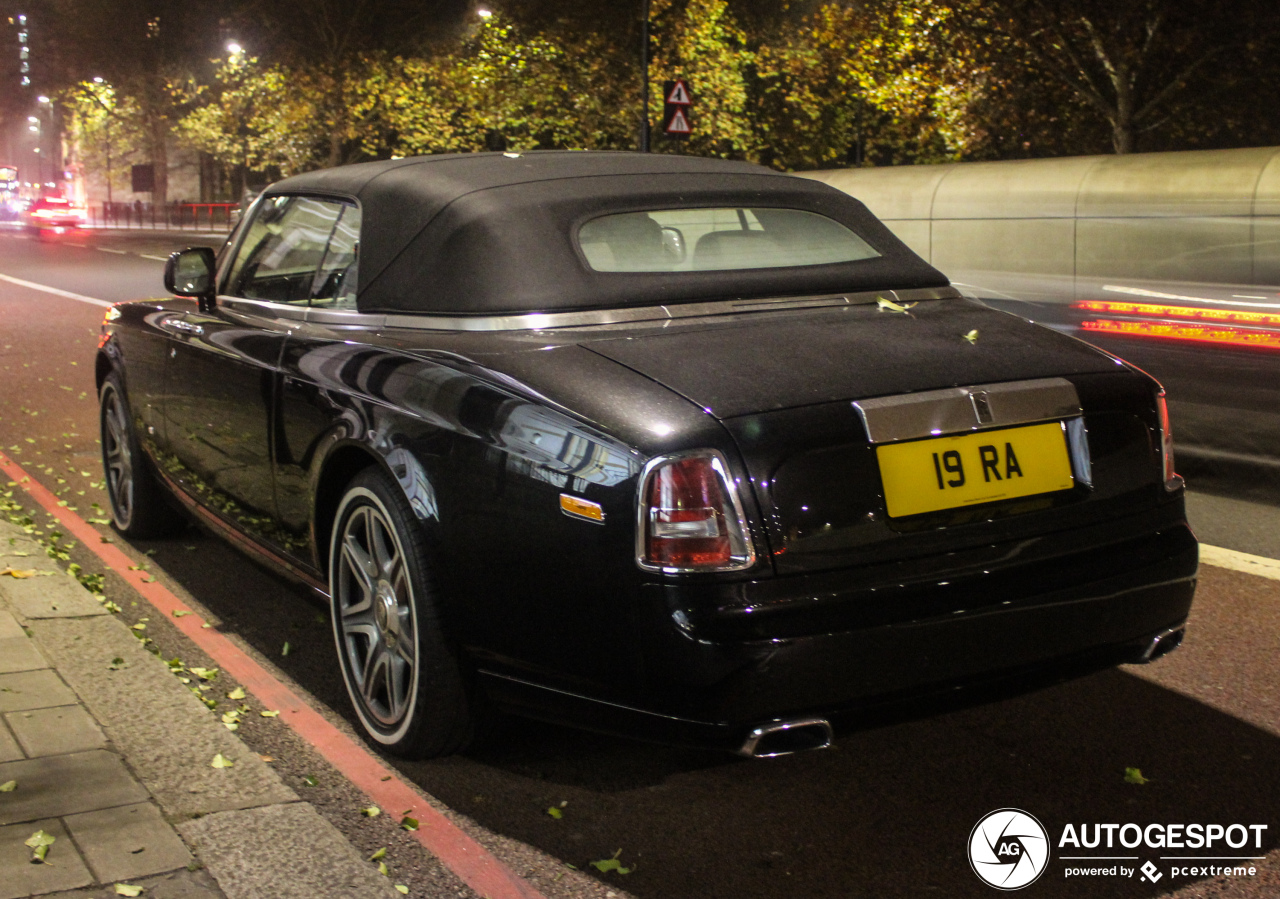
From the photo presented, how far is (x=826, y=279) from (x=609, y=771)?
1.45 metres

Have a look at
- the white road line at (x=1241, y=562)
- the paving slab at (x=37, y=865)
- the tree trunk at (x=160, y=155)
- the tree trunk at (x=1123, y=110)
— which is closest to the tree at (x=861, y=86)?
the tree trunk at (x=1123, y=110)

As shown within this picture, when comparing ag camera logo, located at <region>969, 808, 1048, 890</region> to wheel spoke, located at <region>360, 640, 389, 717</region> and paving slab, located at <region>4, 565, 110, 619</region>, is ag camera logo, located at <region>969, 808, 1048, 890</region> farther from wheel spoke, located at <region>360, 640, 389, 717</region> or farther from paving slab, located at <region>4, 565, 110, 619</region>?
paving slab, located at <region>4, 565, 110, 619</region>

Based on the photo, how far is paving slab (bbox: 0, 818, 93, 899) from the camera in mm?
2816

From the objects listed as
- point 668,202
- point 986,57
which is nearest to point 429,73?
point 986,57

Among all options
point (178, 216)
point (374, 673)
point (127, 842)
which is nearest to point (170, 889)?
point (127, 842)

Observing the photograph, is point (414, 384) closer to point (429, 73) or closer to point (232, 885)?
point (232, 885)

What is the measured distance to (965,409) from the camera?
9.93 ft

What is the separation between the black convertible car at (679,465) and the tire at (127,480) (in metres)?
1.60

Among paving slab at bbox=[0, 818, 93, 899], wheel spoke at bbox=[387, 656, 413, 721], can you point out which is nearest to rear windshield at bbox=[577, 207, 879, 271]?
wheel spoke at bbox=[387, 656, 413, 721]

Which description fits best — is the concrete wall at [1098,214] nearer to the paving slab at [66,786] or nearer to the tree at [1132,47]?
the paving slab at [66,786]

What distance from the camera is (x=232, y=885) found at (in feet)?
9.41

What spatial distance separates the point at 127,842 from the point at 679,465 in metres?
1.41

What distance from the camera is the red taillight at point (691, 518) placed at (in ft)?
9.34

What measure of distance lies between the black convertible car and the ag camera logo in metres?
0.39
